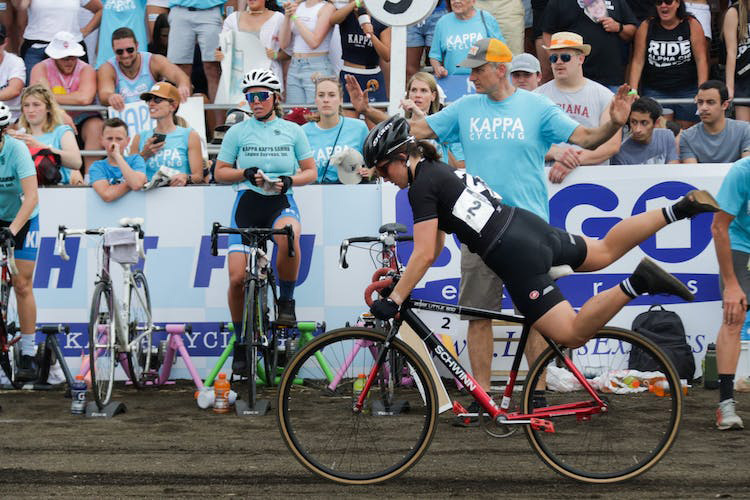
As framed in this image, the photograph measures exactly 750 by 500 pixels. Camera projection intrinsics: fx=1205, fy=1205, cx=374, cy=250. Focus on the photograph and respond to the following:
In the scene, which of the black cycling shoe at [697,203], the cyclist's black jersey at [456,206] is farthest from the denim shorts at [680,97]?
the cyclist's black jersey at [456,206]

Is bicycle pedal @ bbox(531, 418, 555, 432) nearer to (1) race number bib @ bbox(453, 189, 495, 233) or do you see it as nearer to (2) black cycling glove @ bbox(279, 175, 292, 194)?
(1) race number bib @ bbox(453, 189, 495, 233)

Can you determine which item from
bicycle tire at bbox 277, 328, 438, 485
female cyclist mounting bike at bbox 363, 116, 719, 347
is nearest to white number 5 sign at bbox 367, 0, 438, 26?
female cyclist mounting bike at bbox 363, 116, 719, 347

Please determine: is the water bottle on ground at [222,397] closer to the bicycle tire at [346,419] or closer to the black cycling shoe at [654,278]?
the bicycle tire at [346,419]

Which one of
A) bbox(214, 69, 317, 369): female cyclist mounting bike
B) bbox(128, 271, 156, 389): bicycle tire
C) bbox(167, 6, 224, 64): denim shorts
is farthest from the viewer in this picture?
bbox(167, 6, 224, 64): denim shorts

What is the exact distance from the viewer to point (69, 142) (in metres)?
11.6

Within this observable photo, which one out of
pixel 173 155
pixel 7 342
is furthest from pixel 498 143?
pixel 7 342

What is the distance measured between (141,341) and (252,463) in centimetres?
348

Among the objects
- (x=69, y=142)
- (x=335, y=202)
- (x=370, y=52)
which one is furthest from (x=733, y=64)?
(x=69, y=142)

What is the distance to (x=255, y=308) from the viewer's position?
9641 mm

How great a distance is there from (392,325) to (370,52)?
24.5 ft

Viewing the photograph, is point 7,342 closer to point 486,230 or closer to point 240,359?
point 240,359

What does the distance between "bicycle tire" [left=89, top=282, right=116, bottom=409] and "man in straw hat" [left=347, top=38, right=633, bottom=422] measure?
2.88 metres

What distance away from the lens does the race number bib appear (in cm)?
684

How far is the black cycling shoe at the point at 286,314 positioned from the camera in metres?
10.2
